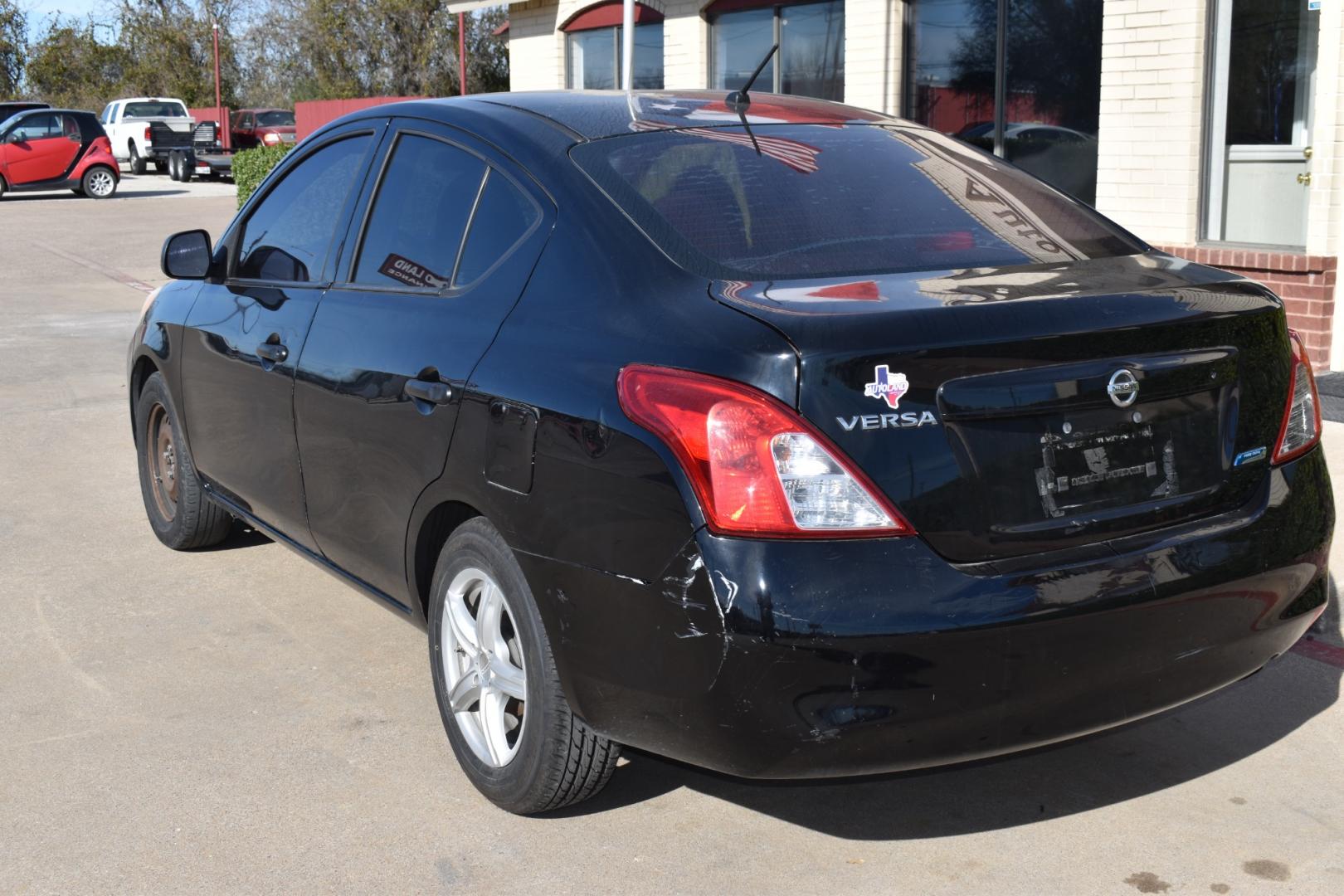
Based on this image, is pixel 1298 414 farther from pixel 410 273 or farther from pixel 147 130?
pixel 147 130

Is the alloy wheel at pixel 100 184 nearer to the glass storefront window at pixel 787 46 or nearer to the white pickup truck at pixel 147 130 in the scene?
the white pickup truck at pixel 147 130

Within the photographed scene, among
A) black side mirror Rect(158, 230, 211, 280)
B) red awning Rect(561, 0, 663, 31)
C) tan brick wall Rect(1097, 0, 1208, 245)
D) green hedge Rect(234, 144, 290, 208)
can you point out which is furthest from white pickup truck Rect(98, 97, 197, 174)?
black side mirror Rect(158, 230, 211, 280)

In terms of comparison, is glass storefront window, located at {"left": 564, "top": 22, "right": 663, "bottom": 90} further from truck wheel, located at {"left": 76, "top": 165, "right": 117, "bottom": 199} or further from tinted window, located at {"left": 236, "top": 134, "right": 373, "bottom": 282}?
truck wheel, located at {"left": 76, "top": 165, "right": 117, "bottom": 199}

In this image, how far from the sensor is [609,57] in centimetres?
1795

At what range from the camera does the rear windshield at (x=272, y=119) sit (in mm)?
40781

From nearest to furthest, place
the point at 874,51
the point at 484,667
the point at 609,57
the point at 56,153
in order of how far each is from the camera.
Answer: the point at 484,667
the point at 874,51
the point at 609,57
the point at 56,153

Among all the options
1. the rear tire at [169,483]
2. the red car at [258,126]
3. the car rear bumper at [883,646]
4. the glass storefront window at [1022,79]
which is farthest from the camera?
the red car at [258,126]

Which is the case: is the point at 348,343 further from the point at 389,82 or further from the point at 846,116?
the point at 389,82

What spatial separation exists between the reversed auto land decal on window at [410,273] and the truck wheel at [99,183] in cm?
2935

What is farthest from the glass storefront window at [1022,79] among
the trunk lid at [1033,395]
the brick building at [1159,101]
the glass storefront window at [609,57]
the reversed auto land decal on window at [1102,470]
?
the reversed auto land decal on window at [1102,470]

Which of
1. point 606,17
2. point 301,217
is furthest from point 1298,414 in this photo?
point 606,17

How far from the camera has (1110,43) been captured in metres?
10.4

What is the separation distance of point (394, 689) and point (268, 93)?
190 ft

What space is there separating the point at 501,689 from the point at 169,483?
2939 mm
